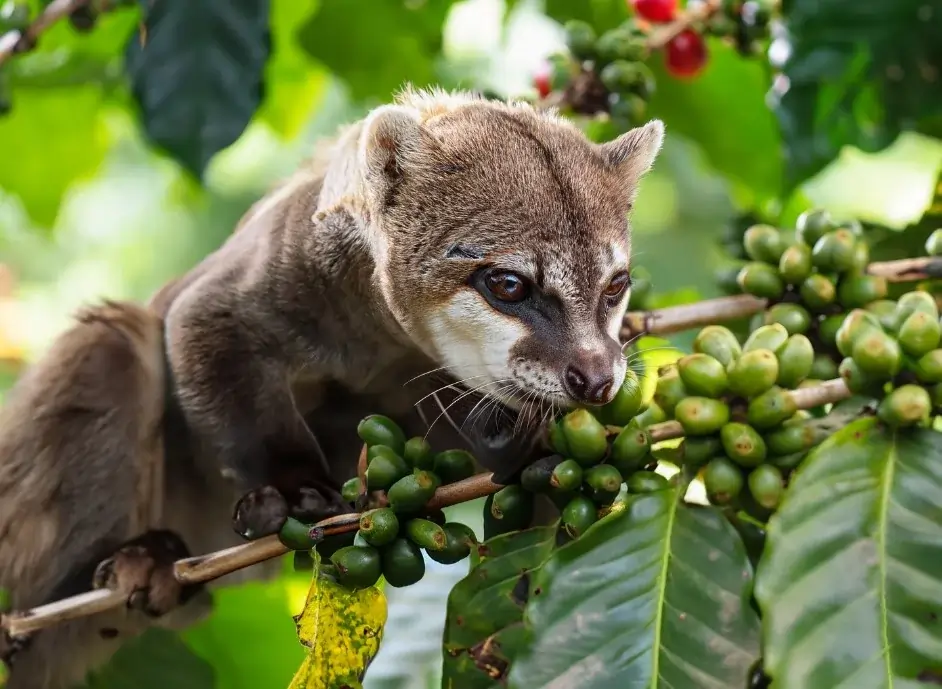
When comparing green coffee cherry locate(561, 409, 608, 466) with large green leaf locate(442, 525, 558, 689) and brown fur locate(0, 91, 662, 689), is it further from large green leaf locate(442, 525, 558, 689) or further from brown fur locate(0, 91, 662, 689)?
brown fur locate(0, 91, 662, 689)

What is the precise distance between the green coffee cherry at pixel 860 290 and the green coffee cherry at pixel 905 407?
1.16 ft

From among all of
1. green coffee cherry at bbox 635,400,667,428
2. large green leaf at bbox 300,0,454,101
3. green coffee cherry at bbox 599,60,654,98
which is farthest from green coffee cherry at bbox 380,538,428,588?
large green leaf at bbox 300,0,454,101

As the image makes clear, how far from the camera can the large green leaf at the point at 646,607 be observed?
103cm

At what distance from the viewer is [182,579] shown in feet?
4.47

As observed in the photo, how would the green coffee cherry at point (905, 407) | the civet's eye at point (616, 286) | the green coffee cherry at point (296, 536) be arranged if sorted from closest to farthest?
the green coffee cherry at point (905, 407)
the green coffee cherry at point (296, 536)
the civet's eye at point (616, 286)

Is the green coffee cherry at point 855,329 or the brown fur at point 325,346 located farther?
the brown fur at point 325,346

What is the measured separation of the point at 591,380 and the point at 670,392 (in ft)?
0.40

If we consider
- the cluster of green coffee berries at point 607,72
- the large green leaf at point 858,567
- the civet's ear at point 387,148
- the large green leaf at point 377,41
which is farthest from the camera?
the large green leaf at point 377,41

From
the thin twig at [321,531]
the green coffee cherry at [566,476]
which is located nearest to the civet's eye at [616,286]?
the thin twig at [321,531]

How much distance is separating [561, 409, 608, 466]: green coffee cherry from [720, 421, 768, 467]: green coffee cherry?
0.14 metres

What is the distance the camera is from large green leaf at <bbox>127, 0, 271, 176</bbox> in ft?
5.79

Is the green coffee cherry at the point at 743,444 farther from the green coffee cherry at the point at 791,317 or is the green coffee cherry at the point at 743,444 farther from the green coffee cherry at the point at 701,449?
the green coffee cherry at the point at 791,317

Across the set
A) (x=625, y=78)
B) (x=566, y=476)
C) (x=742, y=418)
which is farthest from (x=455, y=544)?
(x=625, y=78)

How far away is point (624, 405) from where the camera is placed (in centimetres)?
123
